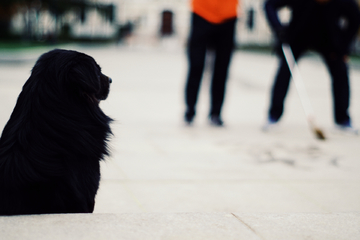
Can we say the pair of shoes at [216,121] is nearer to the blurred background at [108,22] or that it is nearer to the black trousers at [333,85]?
the black trousers at [333,85]

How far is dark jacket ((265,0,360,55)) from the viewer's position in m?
4.73

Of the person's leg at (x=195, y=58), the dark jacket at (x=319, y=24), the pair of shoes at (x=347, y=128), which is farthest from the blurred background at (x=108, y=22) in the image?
the pair of shoes at (x=347, y=128)

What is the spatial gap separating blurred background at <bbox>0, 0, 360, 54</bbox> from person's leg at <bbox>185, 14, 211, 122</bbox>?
2576 cm

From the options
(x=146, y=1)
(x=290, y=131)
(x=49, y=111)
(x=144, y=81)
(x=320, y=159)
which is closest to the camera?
(x=49, y=111)

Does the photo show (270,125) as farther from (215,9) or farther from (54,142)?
(54,142)

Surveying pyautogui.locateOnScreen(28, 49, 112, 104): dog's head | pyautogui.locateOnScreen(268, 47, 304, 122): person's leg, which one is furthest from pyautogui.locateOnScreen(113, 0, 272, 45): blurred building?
pyautogui.locateOnScreen(28, 49, 112, 104): dog's head

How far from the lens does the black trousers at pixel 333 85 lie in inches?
188

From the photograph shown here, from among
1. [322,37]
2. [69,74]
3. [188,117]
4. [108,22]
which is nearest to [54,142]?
[69,74]

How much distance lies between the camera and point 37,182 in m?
1.77

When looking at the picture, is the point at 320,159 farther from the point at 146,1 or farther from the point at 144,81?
the point at 146,1

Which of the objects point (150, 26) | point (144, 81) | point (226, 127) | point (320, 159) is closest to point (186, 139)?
point (226, 127)

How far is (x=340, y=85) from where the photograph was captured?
15.7 ft

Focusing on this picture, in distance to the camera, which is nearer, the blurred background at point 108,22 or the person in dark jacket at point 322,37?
the person in dark jacket at point 322,37

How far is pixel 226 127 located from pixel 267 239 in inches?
134
